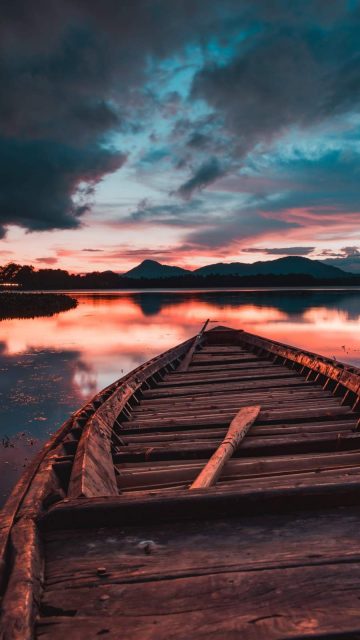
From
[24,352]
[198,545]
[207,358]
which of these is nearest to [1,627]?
[198,545]

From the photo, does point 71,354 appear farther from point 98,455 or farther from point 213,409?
point 98,455

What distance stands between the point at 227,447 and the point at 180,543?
1.69 metres

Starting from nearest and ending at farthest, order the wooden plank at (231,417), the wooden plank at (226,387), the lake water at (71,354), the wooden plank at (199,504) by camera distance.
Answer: the wooden plank at (199,504) < the wooden plank at (231,417) < the wooden plank at (226,387) < the lake water at (71,354)

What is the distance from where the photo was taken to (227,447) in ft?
12.5

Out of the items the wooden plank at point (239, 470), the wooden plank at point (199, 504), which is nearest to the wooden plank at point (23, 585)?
the wooden plank at point (199, 504)

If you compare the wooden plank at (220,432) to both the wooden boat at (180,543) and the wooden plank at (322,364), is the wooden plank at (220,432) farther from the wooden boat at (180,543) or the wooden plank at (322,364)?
the wooden plank at (322,364)

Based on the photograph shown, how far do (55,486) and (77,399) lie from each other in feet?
29.9

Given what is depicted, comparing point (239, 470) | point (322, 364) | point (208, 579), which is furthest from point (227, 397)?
point (208, 579)

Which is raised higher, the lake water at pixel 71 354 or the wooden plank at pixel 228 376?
the wooden plank at pixel 228 376

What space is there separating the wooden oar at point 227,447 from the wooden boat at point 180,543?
0.11 m

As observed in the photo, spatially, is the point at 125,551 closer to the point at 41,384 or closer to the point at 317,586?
the point at 317,586

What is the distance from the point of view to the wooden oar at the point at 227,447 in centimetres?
309

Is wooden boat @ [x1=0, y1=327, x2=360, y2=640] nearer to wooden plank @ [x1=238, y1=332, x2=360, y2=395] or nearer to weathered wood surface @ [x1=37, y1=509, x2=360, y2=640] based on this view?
weathered wood surface @ [x1=37, y1=509, x2=360, y2=640]

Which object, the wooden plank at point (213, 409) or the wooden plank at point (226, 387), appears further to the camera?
the wooden plank at point (226, 387)
